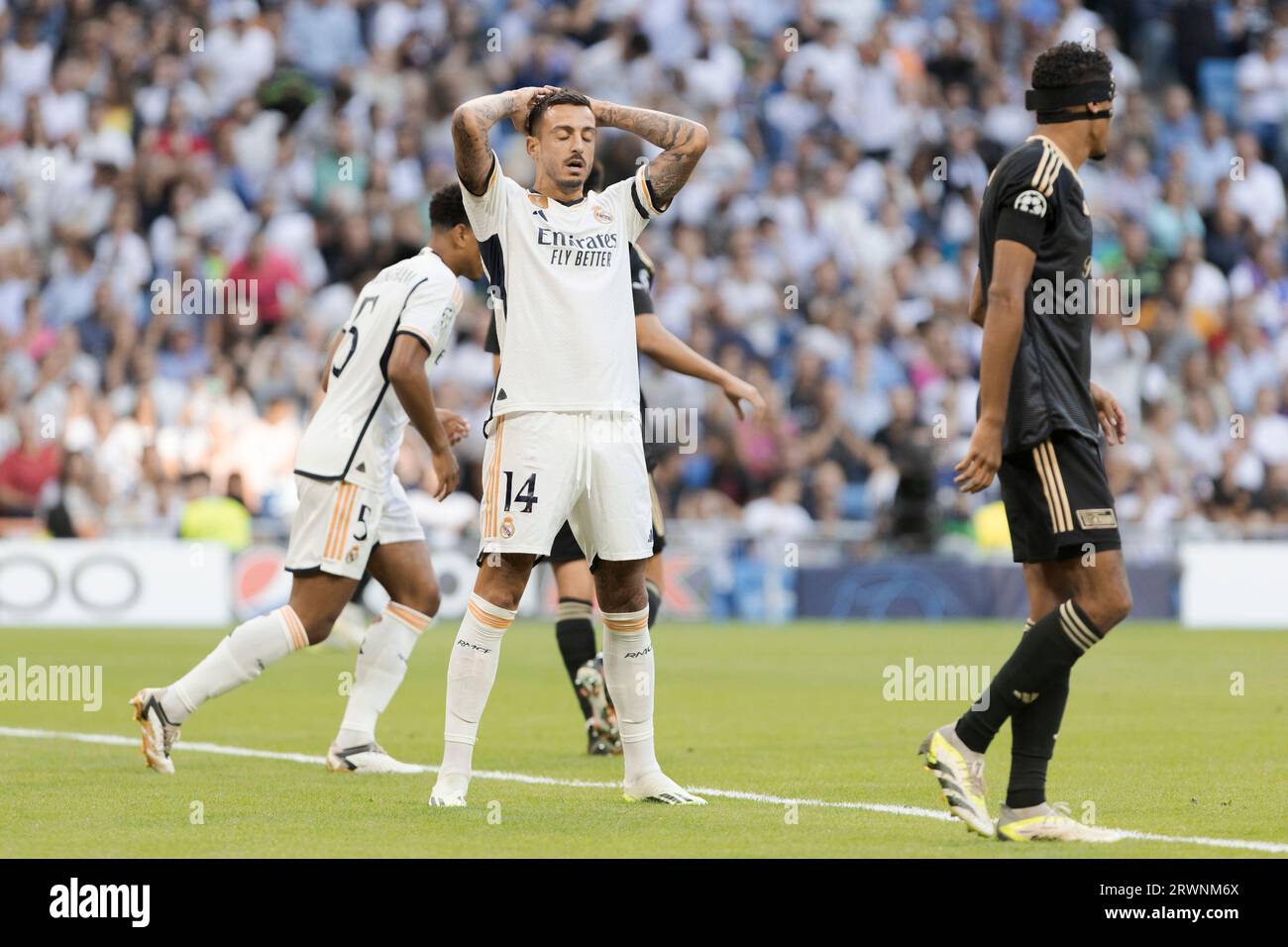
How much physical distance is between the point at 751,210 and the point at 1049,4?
6.22 meters

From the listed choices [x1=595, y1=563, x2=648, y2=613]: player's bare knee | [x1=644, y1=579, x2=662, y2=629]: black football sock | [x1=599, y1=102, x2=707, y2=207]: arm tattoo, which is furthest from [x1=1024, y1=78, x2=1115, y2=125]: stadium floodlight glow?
[x1=644, y1=579, x2=662, y2=629]: black football sock

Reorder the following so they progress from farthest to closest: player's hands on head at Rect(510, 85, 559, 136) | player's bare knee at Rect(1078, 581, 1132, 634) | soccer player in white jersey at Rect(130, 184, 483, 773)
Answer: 1. soccer player in white jersey at Rect(130, 184, 483, 773)
2. player's hands on head at Rect(510, 85, 559, 136)
3. player's bare knee at Rect(1078, 581, 1132, 634)

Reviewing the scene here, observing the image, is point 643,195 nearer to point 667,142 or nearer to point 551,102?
point 667,142

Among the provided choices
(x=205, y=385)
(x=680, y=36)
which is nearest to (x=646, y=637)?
(x=205, y=385)

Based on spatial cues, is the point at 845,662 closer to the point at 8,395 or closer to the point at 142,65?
the point at 8,395

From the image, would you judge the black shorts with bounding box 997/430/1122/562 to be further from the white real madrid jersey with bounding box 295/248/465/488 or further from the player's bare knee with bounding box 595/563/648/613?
the white real madrid jersey with bounding box 295/248/465/488

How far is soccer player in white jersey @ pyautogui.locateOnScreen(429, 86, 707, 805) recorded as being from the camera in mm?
7887

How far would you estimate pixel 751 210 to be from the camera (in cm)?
2527

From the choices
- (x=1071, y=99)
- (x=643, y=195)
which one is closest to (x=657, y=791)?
(x=643, y=195)

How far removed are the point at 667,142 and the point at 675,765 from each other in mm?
3086

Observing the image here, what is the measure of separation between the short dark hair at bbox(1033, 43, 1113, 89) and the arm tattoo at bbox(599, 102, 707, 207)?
58.1 inches

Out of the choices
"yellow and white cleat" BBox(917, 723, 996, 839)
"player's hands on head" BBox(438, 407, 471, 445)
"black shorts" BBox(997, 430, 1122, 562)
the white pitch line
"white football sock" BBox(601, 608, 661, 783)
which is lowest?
A: the white pitch line

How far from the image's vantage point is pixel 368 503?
9.40 metres

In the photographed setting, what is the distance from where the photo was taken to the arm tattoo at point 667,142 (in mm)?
8129
